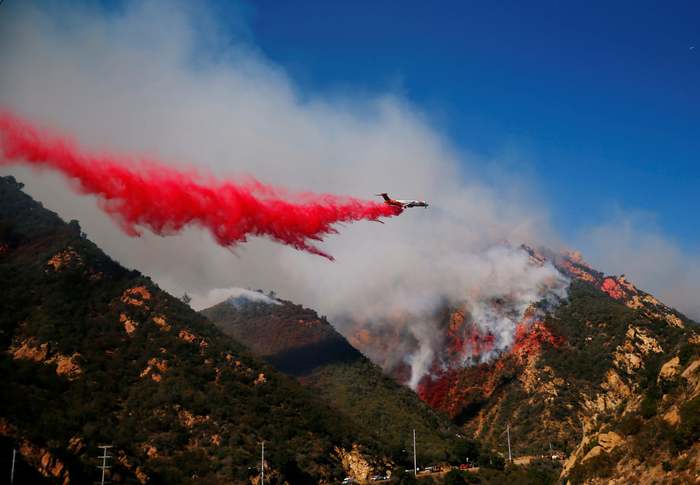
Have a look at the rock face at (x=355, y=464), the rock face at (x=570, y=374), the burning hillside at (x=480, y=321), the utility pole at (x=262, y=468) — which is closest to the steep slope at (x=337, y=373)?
the rock face at (x=355, y=464)

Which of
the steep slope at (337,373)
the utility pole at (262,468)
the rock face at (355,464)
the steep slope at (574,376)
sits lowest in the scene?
the utility pole at (262,468)

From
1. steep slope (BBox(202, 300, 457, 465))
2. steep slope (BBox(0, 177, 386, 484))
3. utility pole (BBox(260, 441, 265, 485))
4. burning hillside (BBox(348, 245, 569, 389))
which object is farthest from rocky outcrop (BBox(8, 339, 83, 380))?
burning hillside (BBox(348, 245, 569, 389))

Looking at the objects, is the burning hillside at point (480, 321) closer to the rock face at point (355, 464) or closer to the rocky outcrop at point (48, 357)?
the rock face at point (355, 464)

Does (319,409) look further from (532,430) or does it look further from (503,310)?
(503,310)

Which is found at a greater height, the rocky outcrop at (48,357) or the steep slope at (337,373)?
the steep slope at (337,373)

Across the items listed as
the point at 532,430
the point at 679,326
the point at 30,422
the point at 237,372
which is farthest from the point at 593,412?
the point at 30,422

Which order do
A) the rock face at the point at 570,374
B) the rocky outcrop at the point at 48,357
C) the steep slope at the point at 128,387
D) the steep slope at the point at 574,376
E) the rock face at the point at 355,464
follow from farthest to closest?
the rock face at the point at 570,374, the rock face at the point at 355,464, the rocky outcrop at the point at 48,357, the steep slope at the point at 128,387, the steep slope at the point at 574,376

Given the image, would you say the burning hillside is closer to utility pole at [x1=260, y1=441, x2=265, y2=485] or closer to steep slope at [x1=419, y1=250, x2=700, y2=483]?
steep slope at [x1=419, y1=250, x2=700, y2=483]
